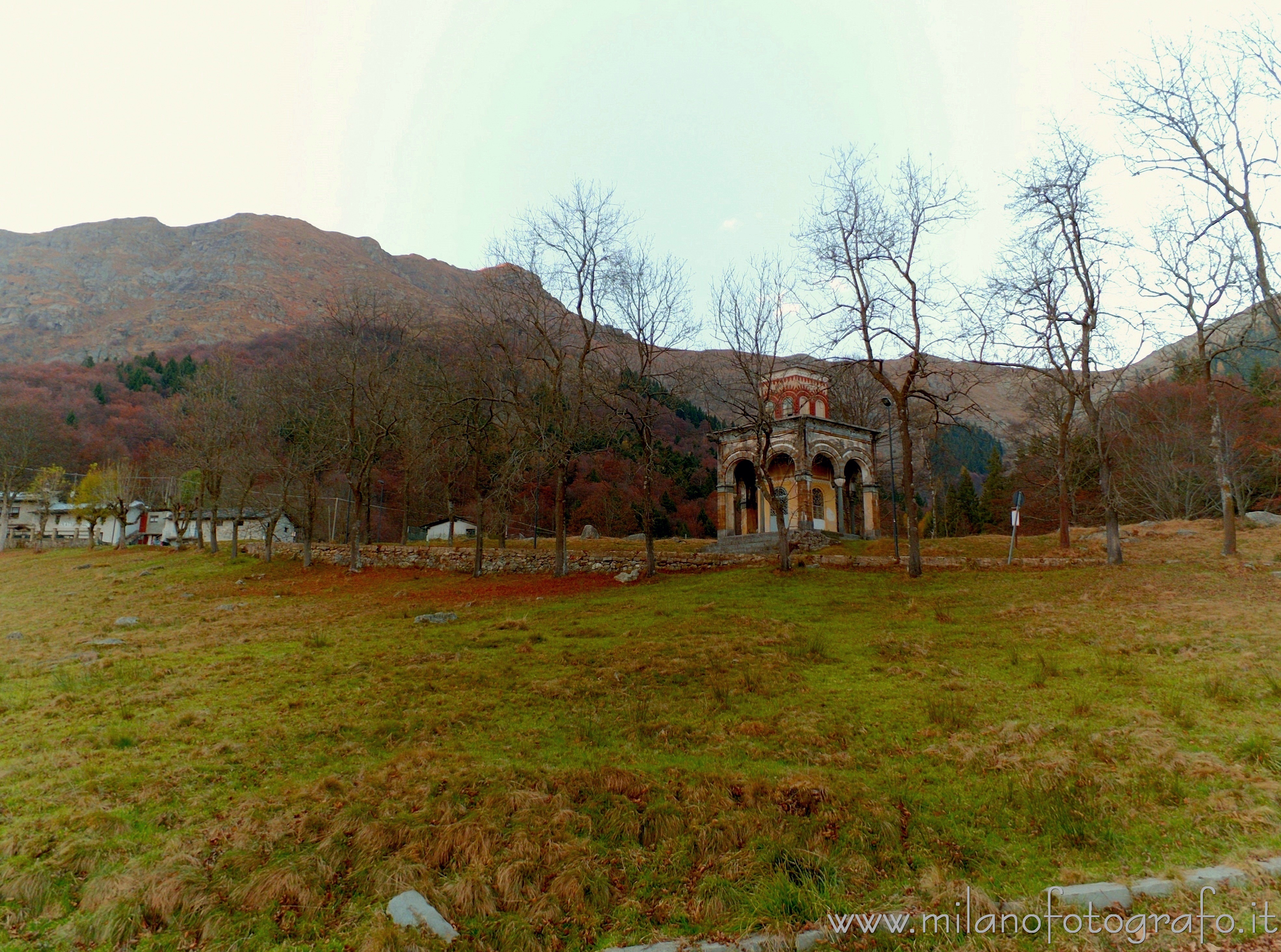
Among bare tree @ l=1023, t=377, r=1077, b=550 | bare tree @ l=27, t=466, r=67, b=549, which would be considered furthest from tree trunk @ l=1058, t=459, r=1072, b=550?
bare tree @ l=27, t=466, r=67, b=549

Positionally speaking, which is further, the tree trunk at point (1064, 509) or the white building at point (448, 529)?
the white building at point (448, 529)

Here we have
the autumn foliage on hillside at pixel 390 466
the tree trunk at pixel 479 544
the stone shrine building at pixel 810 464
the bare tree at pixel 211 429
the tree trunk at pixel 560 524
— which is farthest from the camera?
the autumn foliage on hillside at pixel 390 466

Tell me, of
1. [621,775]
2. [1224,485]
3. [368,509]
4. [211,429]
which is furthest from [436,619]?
[368,509]

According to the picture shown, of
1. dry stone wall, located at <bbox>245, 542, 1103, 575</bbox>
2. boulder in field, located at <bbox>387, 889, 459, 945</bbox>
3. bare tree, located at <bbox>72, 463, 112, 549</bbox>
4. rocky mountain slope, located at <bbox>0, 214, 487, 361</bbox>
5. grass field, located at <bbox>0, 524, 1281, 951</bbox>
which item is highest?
rocky mountain slope, located at <bbox>0, 214, 487, 361</bbox>

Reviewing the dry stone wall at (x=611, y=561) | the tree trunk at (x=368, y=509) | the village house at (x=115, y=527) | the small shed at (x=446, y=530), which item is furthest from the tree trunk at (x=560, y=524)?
the village house at (x=115, y=527)

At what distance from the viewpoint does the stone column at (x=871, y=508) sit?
117 ft

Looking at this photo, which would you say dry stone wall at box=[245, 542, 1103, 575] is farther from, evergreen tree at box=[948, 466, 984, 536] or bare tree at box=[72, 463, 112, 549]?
evergreen tree at box=[948, 466, 984, 536]

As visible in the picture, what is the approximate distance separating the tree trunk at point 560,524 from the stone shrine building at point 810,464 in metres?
11.0

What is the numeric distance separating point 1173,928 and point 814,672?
5.90 m

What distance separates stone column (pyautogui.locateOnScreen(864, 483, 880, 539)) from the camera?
117ft

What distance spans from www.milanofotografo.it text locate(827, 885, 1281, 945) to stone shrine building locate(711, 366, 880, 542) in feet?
93.9

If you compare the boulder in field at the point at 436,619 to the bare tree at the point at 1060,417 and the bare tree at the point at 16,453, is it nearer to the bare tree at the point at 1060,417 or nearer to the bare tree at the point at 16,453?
the bare tree at the point at 1060,417

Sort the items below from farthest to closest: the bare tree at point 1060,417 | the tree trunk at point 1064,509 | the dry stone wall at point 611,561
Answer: the tree trunk at point 1064,509
the bare tree at point 1060,417
the dry stone wall at point 611,561

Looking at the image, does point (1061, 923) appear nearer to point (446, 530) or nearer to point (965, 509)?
point (446, 530)
